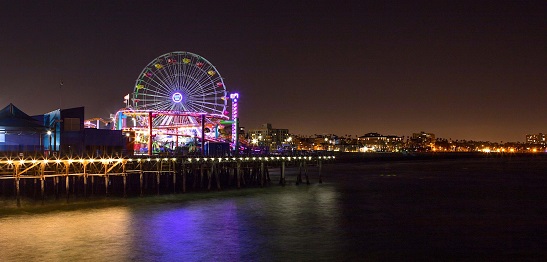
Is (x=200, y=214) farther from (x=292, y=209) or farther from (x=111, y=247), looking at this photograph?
(x=111, y=247)

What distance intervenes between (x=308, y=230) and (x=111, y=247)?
35.7 feet

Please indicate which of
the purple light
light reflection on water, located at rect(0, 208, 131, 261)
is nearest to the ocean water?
light reflection on water, located at rect(0, 208, 131, 261)

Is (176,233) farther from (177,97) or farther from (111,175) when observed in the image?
(177,97)

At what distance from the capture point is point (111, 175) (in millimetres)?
49562

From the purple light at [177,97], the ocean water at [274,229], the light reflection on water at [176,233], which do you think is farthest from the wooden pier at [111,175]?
the purple light at [177,97]

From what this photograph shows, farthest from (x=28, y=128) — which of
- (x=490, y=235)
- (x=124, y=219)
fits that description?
(x=490, y=235)

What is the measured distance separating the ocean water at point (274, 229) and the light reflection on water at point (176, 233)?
0.15ft

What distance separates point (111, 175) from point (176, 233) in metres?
22.5

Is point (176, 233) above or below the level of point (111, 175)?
below

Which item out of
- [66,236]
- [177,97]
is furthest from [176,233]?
[177,97]

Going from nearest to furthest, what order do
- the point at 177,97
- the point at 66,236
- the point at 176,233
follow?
the point at 66,236
the point at 176,233
the point at 177,97

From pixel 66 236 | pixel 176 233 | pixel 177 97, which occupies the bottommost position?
pixel 176 233

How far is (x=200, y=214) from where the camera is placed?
3609cm

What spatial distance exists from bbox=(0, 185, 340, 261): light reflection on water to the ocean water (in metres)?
0.05
